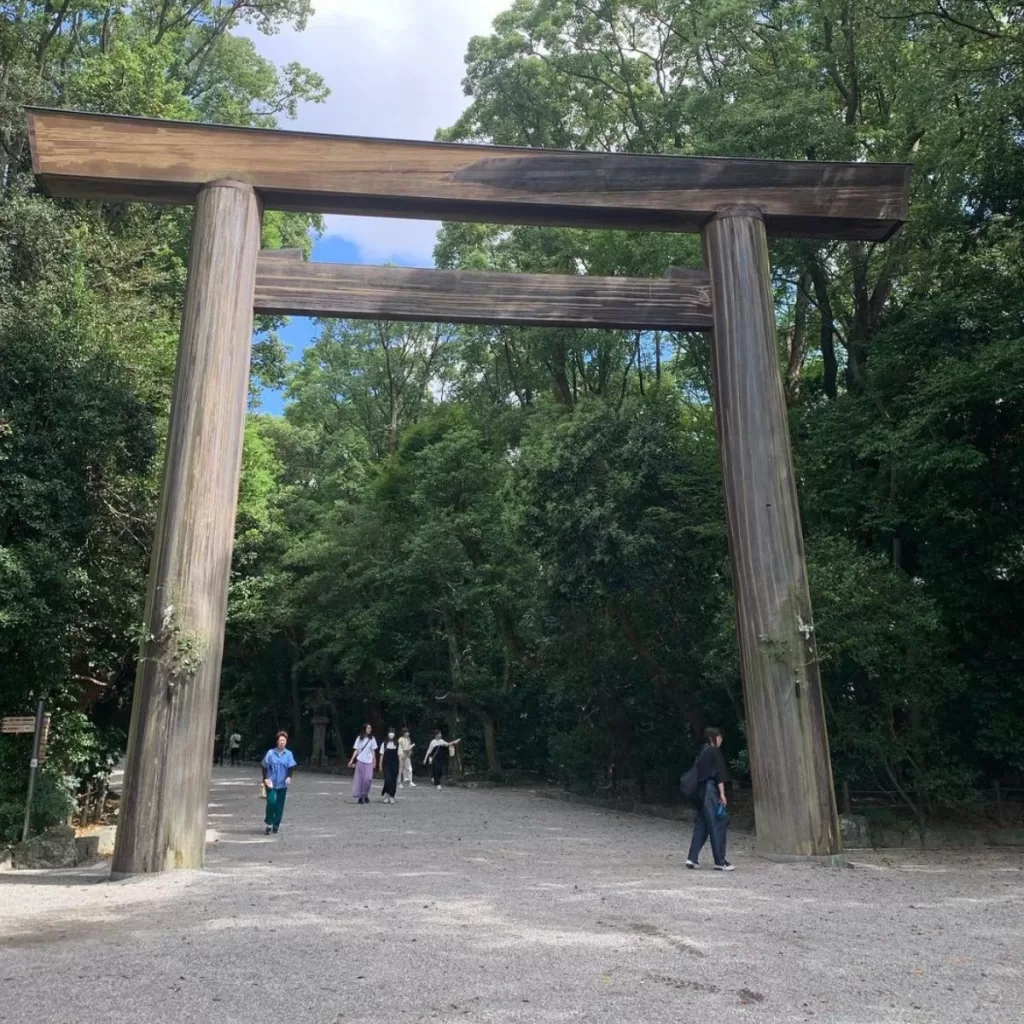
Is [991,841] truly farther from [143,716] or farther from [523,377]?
[523,377]

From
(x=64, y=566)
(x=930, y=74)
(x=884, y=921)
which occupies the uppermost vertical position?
(x=930, y=74)

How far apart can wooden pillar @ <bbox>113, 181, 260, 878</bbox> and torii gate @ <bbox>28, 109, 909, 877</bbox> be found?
2 cm

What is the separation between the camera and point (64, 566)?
36.6ft

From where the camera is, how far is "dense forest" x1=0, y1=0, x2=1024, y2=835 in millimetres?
11750

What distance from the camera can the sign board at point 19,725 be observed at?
10344 millimetres

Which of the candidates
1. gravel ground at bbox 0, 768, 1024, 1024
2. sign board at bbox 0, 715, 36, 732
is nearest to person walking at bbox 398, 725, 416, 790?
sign board at bbox 0, 715, 36, 732

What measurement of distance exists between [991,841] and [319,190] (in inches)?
458

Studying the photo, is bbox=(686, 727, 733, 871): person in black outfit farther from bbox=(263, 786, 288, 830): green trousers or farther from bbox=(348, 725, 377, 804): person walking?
bbox=(348, 725, 377, 804): person walking

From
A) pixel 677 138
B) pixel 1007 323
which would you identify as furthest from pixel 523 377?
pixel 1007 323

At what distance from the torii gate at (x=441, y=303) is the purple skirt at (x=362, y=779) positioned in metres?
8.83

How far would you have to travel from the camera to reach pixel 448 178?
31.5 feet

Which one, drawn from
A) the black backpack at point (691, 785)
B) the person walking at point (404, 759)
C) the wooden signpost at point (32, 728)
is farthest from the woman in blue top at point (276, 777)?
the person walking at point (404, 759)

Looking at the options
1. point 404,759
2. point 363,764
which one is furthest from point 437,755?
point 363,764

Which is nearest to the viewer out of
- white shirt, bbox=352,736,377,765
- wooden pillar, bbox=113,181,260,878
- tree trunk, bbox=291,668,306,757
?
wooden pillar, bbox=113,181,260,878
